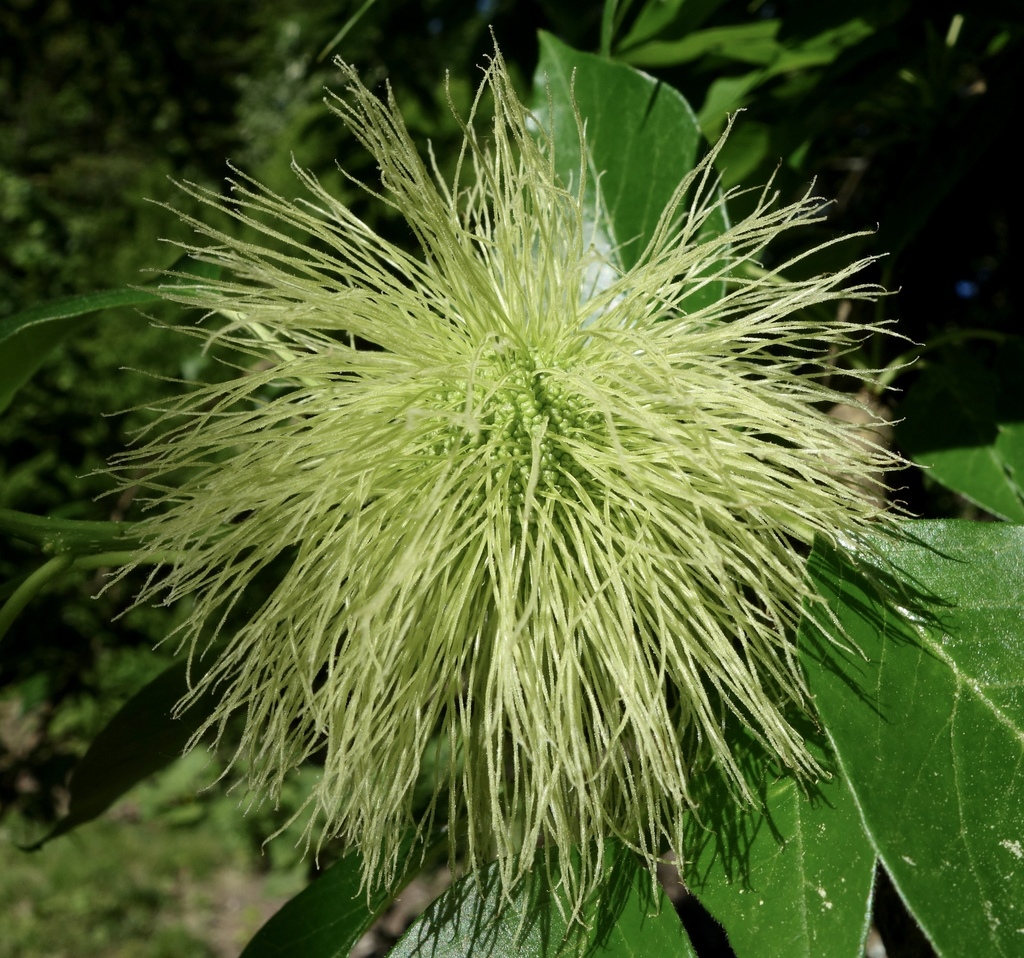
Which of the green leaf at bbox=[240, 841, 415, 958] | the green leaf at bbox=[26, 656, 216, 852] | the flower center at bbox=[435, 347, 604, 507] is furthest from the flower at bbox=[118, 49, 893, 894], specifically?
the green leaf at bbox=[26, 656, 216, 852]

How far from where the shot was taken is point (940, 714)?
2.24 ft

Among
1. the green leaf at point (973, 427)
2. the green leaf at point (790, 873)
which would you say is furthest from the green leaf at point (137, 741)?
the green leaf at point (973, 427)

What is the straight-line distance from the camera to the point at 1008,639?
708 mm

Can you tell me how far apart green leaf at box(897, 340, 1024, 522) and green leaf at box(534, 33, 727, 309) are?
0.38 m

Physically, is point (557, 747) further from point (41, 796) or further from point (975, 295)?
point (41, 796)

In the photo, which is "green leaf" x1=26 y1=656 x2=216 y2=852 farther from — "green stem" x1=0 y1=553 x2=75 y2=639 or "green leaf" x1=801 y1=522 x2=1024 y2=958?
"green leaf" x1=801 y1=522 x2=1024 y2=958

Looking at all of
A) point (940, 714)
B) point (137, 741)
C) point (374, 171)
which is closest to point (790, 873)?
point (940, 714)

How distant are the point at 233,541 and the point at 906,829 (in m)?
0.55

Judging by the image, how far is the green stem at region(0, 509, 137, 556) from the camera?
31.6 inches

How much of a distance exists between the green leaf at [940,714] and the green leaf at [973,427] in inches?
9.0

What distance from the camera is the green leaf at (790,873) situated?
631 mm

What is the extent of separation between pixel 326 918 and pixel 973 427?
2.79 feet

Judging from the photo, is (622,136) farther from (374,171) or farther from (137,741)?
(374,171)

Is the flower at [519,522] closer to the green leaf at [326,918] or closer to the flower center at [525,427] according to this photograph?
the flower center at [525,427]
